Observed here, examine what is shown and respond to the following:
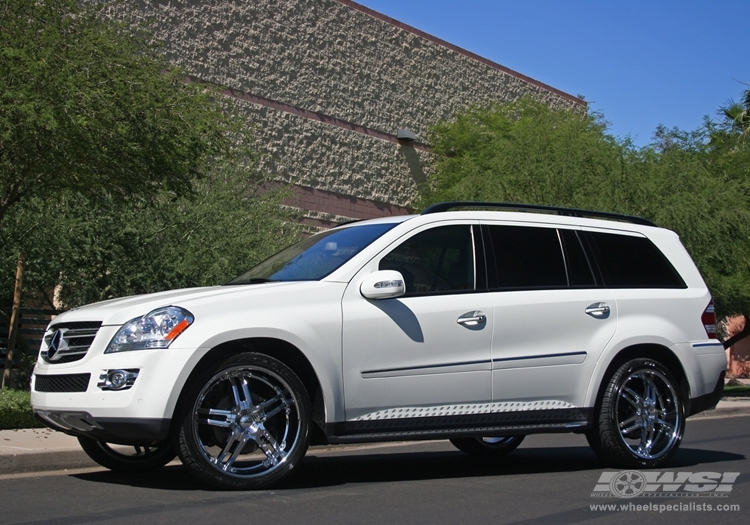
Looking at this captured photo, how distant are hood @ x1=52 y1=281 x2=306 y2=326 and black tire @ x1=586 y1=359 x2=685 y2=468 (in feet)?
9.26

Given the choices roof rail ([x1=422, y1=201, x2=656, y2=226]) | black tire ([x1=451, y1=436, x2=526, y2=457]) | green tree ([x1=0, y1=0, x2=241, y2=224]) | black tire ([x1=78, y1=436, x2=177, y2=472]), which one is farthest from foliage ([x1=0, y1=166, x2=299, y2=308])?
roof rail ([x1=422, y1=201, x2=656, y2=226])

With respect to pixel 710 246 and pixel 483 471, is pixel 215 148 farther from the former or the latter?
pixel 710 246

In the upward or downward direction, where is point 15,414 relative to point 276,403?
downward

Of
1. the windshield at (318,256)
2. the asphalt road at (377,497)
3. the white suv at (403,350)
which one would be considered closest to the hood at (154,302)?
the white suv at (403,350)

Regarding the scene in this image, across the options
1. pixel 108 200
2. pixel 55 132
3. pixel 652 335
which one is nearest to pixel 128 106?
pixel 55 132

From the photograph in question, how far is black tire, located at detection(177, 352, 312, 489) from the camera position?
262 inches

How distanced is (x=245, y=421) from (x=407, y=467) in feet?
8.14

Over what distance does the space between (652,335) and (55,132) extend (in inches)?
292

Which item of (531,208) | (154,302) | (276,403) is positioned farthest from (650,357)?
(154,302)

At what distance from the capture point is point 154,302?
6820 mm

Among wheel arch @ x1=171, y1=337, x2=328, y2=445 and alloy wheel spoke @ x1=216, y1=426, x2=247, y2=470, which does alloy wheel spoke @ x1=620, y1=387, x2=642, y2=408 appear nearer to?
wheel arch @ x1=171, y1=337, x2=328, y2=445

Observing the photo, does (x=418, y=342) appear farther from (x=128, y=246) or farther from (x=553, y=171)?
(x=553, y=171)

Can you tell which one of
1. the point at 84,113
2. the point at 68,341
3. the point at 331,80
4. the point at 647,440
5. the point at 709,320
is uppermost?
the point at 331,80

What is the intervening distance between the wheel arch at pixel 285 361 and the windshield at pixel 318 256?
626 mm
